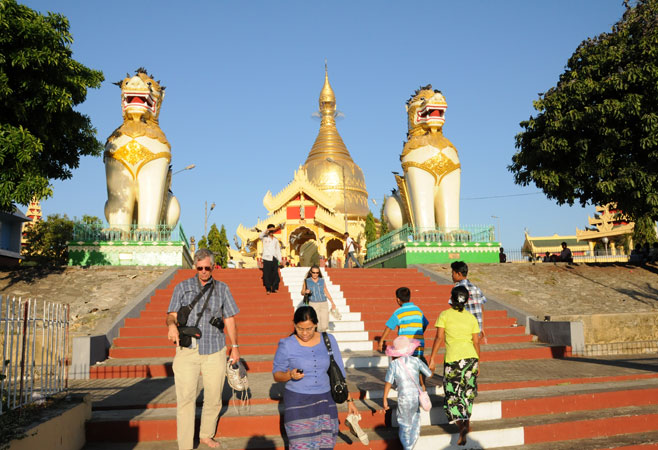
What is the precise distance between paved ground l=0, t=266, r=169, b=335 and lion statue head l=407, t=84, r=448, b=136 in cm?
1065

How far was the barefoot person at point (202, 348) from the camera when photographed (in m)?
4.59

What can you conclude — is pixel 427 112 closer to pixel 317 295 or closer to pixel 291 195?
pixel 317 295

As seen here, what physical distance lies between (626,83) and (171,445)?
49.3 feet

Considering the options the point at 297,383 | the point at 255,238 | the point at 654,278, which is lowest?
the point at 297,383

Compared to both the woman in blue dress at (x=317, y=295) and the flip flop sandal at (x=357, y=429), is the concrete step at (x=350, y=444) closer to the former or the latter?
the flip flop sandal at (x=357, y=429)

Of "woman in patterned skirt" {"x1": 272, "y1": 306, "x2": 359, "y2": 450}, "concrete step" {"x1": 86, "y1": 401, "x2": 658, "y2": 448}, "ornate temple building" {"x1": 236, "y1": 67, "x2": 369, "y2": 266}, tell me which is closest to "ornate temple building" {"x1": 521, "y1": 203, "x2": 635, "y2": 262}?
"ornate temple building" {"x1": 236, "y1": 67, "x2": 369, "y2": 266}

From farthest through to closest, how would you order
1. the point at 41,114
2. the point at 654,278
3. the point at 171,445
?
the point at 654,278 → the point at 41,114 → the point at 171,445

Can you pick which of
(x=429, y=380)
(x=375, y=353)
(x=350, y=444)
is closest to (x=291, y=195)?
(x=375, y=353)

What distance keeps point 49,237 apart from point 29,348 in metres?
37.6

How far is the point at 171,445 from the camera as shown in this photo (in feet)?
16.4

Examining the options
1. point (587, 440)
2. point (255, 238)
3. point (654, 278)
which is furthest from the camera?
point (255, 238)

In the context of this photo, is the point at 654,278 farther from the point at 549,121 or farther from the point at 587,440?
the point at 587,440

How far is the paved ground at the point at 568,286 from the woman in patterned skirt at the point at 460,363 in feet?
22.4

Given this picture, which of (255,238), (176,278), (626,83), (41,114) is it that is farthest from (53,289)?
(255,238)
